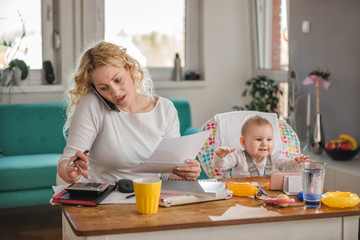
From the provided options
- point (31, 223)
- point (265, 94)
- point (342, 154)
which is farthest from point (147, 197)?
point (265, 94)

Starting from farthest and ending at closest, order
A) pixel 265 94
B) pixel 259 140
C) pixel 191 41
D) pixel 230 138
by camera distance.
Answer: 1. pixel 191 41
2. pixel 265 94
3. pixel 230 138
4. pixel 259 140

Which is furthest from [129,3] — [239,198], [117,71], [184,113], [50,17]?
[239,198]

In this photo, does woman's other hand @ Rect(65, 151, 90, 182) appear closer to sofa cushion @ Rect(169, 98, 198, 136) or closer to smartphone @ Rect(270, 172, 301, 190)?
smartphone @ Rect(270, 172, 301, 190)

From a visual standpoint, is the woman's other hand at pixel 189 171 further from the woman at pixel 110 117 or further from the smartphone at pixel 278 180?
the smartphone at pixel 278 180

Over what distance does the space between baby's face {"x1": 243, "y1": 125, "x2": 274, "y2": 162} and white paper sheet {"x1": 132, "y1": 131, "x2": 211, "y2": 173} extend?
454mm

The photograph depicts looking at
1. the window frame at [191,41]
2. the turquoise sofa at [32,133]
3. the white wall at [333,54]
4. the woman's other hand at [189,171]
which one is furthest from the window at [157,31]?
the woman's other hand at [189,171]

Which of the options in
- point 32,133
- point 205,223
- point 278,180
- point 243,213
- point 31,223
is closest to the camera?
point 205,223

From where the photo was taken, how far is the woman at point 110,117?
6.51ft

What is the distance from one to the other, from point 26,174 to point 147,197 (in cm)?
197

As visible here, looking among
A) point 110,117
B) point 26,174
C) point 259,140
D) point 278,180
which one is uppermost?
point 110,117

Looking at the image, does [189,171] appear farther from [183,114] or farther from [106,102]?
[183,114]

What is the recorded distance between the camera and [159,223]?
139cm

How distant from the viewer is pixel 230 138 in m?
2.41

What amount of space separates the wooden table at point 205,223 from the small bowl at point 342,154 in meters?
1.71
